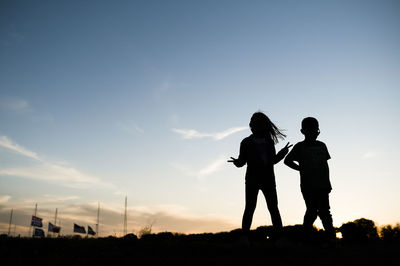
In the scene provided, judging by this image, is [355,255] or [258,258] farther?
[355,255]

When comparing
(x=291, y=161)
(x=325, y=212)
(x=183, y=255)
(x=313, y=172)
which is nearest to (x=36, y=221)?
(x=291, y=161)

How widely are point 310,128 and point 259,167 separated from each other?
1554 millimetres

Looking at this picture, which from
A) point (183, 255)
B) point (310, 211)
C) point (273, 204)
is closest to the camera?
point (183, 255)

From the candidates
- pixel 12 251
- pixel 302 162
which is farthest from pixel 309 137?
pixel 12 251

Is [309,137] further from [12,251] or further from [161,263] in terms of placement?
[12,251]

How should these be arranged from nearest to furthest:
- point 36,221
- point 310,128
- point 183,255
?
point 183,255 < point 310,128 < point 36,221

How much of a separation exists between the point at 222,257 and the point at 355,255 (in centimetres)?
226

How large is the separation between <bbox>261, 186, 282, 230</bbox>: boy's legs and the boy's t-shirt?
816 millimetres

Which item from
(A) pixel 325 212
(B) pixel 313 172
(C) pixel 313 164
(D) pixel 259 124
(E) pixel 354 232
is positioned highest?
(D) pixel 259 124

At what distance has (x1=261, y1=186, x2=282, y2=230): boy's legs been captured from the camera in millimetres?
7504

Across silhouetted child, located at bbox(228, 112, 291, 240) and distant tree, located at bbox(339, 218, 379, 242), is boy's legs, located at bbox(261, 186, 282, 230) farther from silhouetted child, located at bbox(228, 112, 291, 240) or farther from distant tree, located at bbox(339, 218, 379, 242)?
distant tree, located at bbox(339, 218, 379, 242)

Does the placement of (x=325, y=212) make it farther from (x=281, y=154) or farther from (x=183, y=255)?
(x=183, y=255)

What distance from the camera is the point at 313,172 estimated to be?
7824mm

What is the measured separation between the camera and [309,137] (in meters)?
8.10
